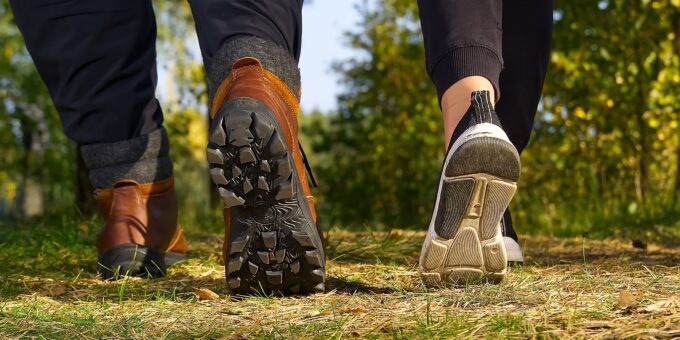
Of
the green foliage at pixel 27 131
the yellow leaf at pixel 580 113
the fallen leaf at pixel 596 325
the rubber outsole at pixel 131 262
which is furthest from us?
the green foliage at pixel 27 131

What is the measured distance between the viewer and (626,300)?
1594mm

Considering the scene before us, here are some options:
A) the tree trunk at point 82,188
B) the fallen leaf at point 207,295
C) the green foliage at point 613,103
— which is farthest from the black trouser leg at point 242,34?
the tree trunk at point 82,188

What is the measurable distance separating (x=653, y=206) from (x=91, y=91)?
3.20 meters

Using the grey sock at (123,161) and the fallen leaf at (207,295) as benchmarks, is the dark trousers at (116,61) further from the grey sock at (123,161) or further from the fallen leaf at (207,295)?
the fallen leaf at (207,295)

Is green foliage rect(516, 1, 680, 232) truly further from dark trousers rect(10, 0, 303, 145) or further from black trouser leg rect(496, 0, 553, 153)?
dark trousers rect(10, 0, 303, 145)

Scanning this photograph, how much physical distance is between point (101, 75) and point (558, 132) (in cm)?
381

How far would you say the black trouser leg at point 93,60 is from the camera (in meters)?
2.48

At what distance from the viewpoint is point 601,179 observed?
18.4 feet

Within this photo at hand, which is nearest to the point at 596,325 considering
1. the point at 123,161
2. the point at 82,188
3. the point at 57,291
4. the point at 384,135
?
the point at 57,291

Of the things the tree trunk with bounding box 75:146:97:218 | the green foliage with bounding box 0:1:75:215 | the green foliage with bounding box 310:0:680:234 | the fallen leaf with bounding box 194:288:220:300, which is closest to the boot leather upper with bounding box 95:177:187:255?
the fallen leaf with bounding box 194:288:220:300

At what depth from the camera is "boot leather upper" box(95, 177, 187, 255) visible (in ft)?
8.06

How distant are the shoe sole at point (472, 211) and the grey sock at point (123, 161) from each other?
1068mm

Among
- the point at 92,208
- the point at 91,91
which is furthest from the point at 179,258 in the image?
the point at 92,208

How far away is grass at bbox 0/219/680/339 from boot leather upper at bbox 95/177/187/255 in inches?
4.6
